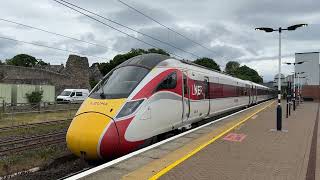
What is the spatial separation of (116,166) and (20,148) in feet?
30.2

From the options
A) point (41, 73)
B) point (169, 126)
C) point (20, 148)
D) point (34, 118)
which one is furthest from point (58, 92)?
point (169, 126)

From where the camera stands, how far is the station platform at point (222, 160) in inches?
342

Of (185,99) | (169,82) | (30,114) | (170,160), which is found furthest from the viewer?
(30,114)

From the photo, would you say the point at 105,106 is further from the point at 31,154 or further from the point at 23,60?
the point at 23,60

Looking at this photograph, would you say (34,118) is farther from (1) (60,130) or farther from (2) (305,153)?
(2) (305,153)

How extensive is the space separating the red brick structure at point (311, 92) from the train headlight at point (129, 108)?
87.1 metres

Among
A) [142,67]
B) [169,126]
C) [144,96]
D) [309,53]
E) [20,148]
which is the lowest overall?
[20,148]

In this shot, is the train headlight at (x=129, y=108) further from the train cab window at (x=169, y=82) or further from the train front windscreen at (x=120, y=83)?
the train cab window at (x=169, y=82)

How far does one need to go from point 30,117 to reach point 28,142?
479 inches

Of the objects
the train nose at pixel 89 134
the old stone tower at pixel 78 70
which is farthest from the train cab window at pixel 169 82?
the old stone tower at pixel 78 70

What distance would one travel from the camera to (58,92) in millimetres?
58594

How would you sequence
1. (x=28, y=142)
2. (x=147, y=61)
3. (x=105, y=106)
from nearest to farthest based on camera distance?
(x=105, y=106)
(x=147, y=61)
(x=28, y=142)

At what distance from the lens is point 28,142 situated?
18.6 meters

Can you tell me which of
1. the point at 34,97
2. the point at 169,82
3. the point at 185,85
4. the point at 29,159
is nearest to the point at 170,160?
the point at 169,82
